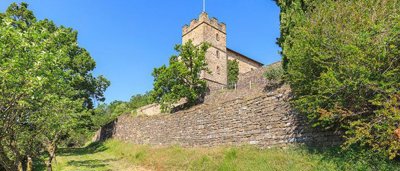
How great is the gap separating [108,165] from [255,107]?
7.92 metres

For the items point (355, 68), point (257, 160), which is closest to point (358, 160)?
point (355, 68)

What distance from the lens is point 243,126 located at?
1193cm

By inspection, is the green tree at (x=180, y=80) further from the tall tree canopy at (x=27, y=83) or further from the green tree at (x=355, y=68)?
the green tree at (x=355, y=68)

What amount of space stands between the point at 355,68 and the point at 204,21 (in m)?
30.9

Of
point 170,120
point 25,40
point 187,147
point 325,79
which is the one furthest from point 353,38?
point 170,120

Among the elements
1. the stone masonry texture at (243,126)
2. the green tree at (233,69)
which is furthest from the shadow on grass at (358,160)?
the green tree at (233,69)

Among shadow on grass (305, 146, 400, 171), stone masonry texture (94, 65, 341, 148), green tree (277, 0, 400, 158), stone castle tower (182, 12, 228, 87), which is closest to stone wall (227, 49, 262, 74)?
stone castle tower (182, 12, 228, 87)

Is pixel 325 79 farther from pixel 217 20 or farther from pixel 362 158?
pixel 217 20

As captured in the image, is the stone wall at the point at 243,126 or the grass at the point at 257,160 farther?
the stone wall at the point at 243,126

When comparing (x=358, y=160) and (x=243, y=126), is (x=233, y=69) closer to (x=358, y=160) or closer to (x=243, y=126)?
(x=243, y=126)

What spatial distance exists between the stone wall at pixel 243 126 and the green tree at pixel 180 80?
7.53 metres

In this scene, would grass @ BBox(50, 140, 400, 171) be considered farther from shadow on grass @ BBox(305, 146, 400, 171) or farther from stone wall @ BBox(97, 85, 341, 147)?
stone wall @ BBox(97, 85, 341, 147)

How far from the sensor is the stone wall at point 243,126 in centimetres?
967

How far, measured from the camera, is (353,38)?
23.0ft
